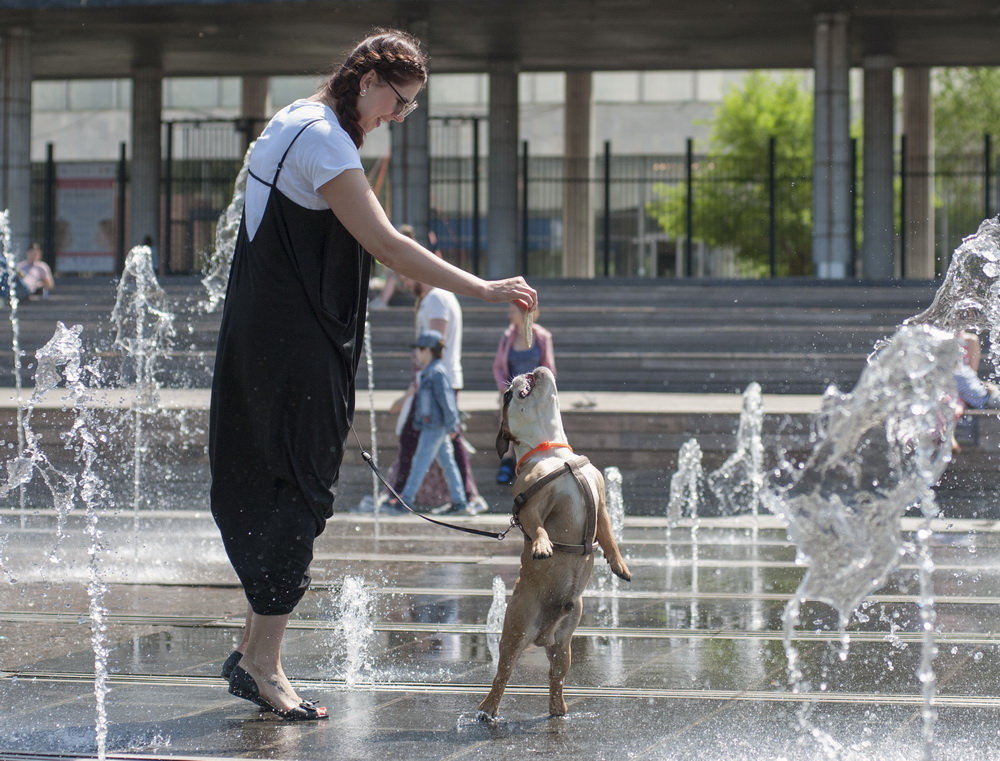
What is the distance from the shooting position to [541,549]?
4.23 metres

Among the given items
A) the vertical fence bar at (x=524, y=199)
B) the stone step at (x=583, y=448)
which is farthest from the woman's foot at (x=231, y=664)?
the vertical fence bar at (x=524, y=199)

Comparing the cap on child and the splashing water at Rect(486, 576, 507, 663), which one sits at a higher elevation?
the cap on child

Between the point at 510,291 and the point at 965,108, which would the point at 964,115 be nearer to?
the point at 965,108

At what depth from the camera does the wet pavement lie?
165 inches

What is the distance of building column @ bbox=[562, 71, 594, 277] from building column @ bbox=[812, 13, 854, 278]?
9408 mm

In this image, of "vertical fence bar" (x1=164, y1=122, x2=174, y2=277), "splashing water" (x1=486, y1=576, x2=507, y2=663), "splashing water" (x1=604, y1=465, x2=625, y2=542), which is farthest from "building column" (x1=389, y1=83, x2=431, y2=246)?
"splashing water" (x1=486, y1=576, x2=507, y2=663)

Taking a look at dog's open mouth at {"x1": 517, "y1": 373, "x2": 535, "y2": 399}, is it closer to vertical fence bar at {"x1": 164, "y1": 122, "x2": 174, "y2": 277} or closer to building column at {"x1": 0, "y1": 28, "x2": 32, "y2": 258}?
building column at {"x1": 0, "y1": 28, "x2": 32, "y2": 258}

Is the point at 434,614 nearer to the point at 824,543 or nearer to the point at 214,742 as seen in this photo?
the point at 214,742

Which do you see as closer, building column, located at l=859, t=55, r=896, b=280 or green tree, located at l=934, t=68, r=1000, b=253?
building column, located at l=859, t=55, r=896, b=280

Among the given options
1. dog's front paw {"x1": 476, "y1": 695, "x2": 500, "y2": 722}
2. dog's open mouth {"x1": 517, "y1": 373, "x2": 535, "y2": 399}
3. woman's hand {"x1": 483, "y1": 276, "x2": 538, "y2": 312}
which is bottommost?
dog's front paw {"x1": 476, "y1": 695, "x2": 500, "y2": 722}

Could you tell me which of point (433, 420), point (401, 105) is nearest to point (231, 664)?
point (401, 105)

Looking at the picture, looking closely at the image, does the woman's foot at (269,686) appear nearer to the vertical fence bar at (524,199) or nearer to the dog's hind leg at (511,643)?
the dog's hind leg at (511,643)

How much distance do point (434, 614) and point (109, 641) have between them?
142cm

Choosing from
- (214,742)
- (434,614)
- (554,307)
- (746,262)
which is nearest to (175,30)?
(554,307)
